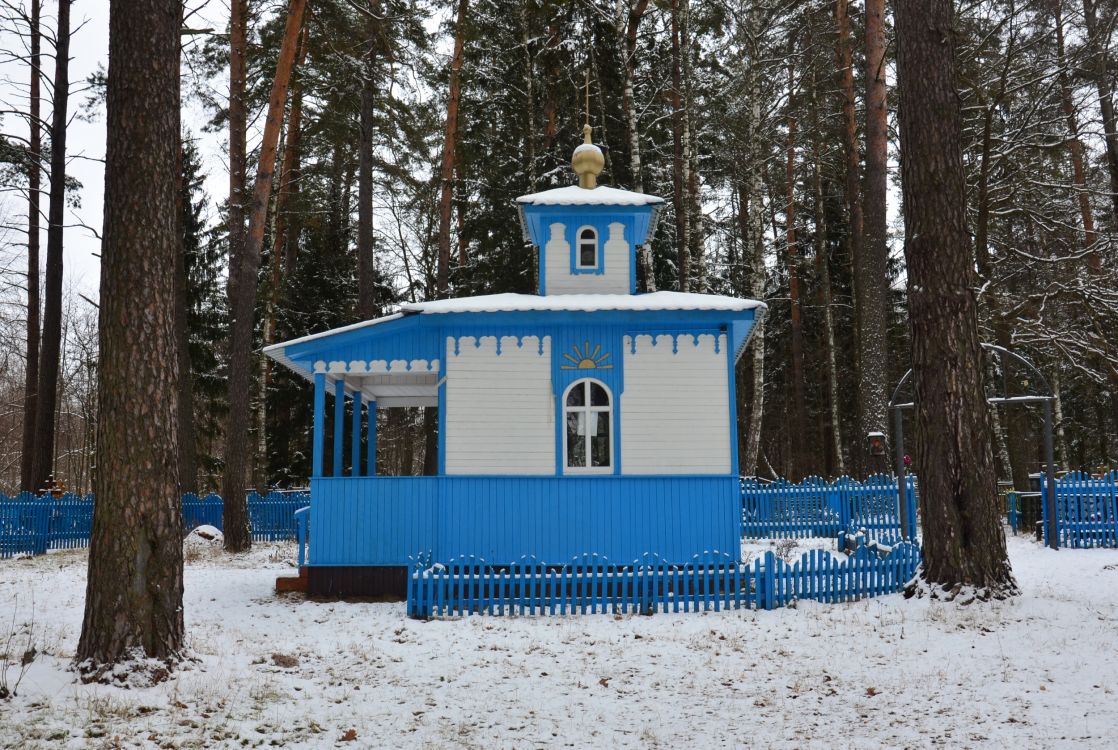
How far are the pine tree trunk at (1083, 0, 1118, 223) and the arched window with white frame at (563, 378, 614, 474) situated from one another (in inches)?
381

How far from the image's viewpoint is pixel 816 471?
3416cm

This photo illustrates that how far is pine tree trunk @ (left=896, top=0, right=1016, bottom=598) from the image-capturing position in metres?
9.13

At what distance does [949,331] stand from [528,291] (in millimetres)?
15124

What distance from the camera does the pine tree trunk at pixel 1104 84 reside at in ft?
47.8

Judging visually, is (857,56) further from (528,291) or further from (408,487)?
(408,487)

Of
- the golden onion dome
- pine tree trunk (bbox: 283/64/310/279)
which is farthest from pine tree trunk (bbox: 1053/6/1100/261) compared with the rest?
pine tree trunk (bbox: 283/64/310/279)

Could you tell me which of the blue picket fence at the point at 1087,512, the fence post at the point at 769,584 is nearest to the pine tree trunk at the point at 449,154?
the fence post at the point at 769,584

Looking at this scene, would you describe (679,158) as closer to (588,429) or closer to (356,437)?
(356,437)

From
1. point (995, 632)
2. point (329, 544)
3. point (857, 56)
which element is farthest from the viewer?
point (857, 56)

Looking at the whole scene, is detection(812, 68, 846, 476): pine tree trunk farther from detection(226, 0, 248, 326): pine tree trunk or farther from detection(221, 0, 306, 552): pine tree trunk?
detection(226, 0, 248, 326): pine tree trunk

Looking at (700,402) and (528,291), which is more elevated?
(528,291)

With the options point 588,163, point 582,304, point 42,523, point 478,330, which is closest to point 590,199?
point 588,163

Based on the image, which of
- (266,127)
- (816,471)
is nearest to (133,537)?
(266,127)

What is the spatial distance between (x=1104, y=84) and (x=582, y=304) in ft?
41.4
